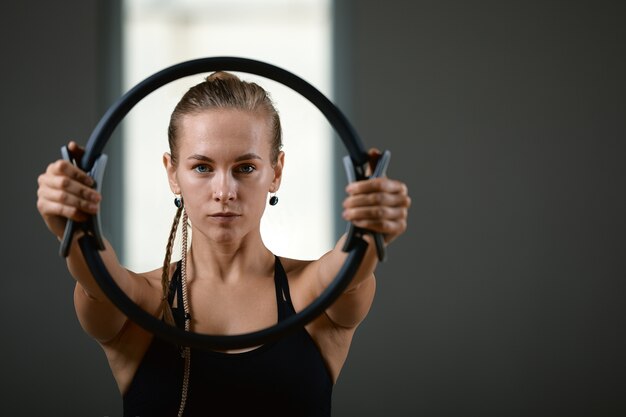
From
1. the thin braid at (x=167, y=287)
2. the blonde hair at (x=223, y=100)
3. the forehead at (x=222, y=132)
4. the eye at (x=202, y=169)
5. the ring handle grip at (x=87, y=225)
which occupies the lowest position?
the thin braid at (x=167, y=287)

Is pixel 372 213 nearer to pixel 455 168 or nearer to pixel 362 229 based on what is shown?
pixel 362 229

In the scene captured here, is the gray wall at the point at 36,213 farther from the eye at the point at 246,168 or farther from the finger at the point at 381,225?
the finger at the point at 381,225

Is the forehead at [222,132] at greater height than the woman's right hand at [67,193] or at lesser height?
greater

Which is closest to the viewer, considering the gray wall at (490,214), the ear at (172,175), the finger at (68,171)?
the finger at (68,171)

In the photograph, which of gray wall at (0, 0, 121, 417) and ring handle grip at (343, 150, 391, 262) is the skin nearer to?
ring handle grip at (343, 150, 391, 262)

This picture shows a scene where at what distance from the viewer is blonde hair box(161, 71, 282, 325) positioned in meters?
0.97

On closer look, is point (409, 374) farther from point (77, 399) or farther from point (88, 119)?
point (88, 119)

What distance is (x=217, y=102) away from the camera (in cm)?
97

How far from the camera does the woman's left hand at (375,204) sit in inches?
31.0

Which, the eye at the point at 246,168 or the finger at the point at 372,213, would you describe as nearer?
the finger at the point at 372,213

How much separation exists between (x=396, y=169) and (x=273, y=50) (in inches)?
21.6

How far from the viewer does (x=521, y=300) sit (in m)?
2.08

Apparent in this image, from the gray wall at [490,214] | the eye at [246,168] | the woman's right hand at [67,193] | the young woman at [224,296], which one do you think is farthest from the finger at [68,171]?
the gray wall at [490,214]

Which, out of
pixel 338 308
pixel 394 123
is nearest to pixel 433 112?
A: pixel 394 123
